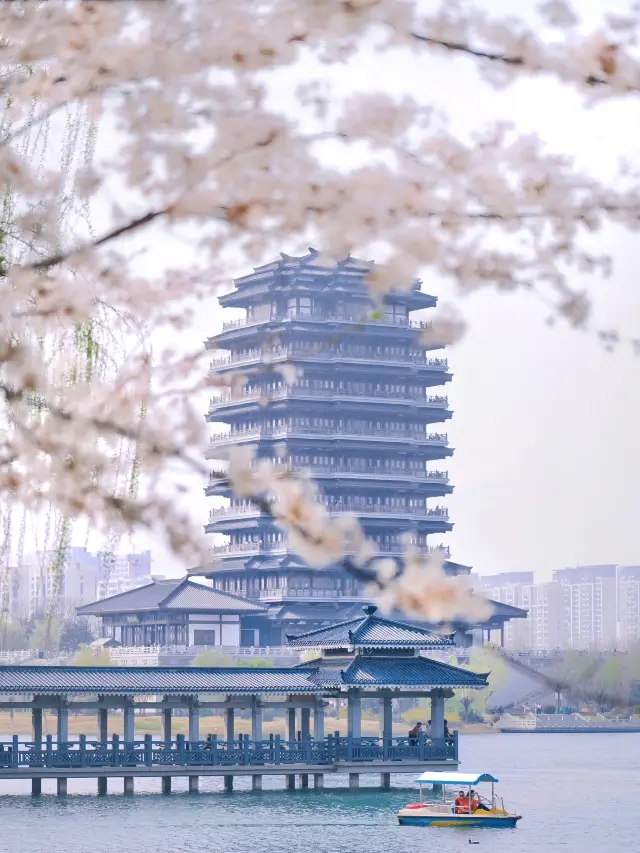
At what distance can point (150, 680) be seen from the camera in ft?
119

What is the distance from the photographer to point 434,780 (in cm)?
3453

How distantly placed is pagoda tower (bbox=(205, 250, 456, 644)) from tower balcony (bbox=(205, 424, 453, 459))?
5 cm

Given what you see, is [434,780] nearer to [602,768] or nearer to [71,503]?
[602,768]

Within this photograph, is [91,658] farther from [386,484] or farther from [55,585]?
[55,585]

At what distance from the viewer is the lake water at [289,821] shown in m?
29.2

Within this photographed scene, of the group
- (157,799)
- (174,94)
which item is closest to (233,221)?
(174,94)

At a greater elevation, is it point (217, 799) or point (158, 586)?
point (158, 586)

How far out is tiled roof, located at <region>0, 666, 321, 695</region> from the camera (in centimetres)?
3459

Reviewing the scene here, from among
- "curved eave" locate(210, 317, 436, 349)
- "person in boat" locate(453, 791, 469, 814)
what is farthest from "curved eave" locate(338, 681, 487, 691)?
"curved eave" locate(210, 317, 436, 349)

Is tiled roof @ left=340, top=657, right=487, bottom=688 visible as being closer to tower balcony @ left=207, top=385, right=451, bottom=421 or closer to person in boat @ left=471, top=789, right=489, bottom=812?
person in boat @ left=471, top=789, right=489, bottom=812

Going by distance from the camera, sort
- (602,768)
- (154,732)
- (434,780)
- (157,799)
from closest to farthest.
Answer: (434,780)
(157,799)
(602,768)
(154,732)

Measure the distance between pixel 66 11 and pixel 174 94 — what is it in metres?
0.47

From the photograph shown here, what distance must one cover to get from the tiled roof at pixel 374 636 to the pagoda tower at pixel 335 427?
36.1 meters

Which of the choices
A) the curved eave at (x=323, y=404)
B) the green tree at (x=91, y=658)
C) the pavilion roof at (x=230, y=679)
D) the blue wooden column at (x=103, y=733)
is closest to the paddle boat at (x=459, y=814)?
the pavilion roof at (x=230, y=679)
